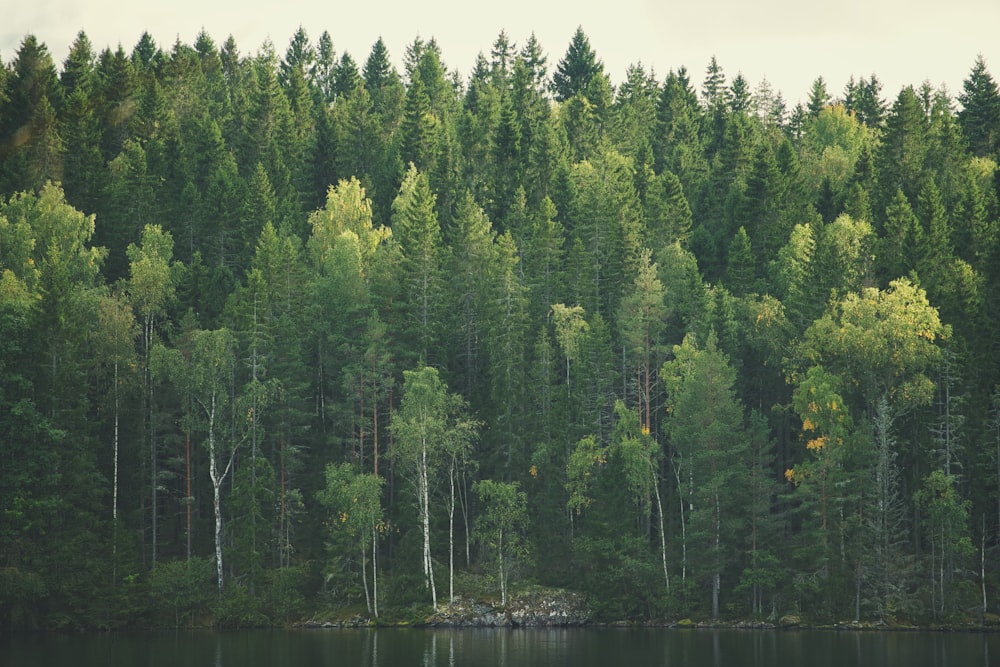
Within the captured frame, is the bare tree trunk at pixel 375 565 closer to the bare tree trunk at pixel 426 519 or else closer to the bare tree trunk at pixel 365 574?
the bare tree trunk at pixel 365 574

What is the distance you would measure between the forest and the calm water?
5.17m

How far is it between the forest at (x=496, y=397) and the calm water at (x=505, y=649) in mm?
5172

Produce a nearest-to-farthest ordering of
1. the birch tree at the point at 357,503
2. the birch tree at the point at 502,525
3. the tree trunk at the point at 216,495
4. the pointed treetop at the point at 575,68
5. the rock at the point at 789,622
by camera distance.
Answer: the rock at the point at 789,622 → the birch tree at the point at 357,503 → the birch tree at the point at 502,525 → the tree trunk at the point at 216,495 → the pointed treetop at the point at 575,68

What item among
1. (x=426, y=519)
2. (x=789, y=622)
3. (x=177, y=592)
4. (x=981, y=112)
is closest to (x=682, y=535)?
(x=789, y=622)

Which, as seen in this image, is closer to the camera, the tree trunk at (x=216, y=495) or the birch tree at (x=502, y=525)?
the birch tree at (x=502, y=525)

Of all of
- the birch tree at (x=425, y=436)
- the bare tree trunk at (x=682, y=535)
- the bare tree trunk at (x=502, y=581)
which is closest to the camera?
the bare tree trunk at (x=502, y=581)

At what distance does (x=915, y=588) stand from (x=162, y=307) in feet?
188

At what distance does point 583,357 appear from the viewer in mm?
90062

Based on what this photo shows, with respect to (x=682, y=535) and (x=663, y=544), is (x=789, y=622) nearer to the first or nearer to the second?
(x=663, y=544)

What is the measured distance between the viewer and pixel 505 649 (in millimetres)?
66938

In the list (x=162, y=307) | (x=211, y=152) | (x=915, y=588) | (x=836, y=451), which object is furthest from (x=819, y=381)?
(x=211, y=152)

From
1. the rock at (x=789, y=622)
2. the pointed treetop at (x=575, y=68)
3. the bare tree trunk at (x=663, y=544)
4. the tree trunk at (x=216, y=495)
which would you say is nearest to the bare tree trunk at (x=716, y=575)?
the bare tree trunk at (x=663, y=544)

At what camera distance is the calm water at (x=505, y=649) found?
59.7 meters

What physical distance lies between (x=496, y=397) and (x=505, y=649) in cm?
2675
